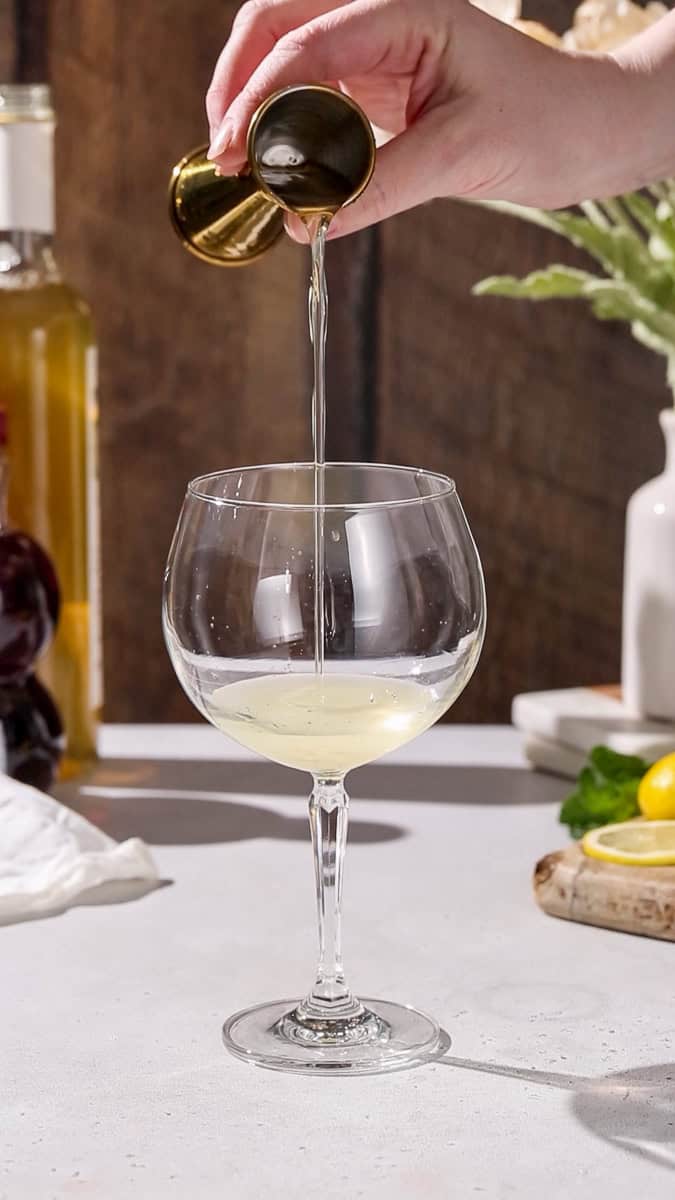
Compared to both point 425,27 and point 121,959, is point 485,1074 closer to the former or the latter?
point 121,959

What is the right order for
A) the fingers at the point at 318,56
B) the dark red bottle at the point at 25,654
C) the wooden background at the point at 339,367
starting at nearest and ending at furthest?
the fingers at the point at 318,56
the dark red bottle at the point at 25,654
the wooden background at the point at 339,367

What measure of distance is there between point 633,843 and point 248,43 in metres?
0.62

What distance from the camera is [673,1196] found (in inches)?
31.7

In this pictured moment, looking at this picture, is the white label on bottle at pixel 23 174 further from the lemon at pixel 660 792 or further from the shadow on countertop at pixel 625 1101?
the shadow on countertop at pixel 625 1101

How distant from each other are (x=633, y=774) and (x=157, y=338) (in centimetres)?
120

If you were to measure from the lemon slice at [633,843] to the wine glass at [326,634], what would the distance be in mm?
249

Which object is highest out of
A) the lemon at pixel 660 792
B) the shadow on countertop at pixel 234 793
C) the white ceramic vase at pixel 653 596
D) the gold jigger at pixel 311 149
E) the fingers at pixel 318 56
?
the fingers at pixel 318 56

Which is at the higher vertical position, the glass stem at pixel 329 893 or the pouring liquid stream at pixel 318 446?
the pouring liquid stream at pixel 318 446

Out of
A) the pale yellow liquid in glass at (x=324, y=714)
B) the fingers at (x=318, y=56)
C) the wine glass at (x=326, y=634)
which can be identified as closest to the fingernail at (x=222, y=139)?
the fingers at (x=318, y=56)

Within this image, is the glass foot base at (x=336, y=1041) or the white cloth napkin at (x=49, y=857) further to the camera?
the white cloth napkin at (x=49, y=857)

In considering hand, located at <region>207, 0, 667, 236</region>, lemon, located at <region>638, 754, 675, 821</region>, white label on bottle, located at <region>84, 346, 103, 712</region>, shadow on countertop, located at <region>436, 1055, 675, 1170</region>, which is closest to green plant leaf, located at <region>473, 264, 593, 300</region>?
hand, located at <region>207, 0, 667, 236</region>

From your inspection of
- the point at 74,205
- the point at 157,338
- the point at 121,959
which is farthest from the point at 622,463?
the point at 121,959

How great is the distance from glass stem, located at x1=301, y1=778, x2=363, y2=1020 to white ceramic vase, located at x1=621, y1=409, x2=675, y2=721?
0.64 metres

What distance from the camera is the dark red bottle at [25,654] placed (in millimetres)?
1488
